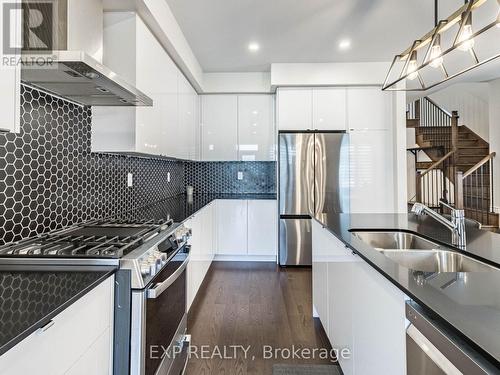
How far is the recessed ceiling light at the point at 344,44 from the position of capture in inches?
138

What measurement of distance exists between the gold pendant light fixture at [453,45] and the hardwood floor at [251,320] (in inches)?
78.2

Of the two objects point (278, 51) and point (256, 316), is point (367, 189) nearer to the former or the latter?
A: point (278, 51)

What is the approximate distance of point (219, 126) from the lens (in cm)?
463

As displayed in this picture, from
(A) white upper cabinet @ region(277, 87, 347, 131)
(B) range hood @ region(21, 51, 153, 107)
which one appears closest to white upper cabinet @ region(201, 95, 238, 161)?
(A) white upper cabinet @ region(277, 87, 347, 131)

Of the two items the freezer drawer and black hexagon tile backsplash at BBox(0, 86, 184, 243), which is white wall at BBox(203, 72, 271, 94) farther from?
black hexagon tile backsplash at BBox(0, 86, 184, 243)

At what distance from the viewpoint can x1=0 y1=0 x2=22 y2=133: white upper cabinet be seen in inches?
38.7

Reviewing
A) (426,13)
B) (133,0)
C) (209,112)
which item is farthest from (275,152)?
(133,0)

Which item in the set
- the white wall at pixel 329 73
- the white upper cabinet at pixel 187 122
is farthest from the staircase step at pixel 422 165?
the white upper cabinet at pixel 187 122

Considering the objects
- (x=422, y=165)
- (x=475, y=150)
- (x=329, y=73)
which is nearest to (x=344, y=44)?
(x=329, y=73)

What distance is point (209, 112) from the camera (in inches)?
183

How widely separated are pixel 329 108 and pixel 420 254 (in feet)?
9.84

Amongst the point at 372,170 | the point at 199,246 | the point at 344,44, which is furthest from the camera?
the point at 372,170

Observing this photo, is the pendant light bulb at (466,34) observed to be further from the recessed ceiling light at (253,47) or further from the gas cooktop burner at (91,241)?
the recessed ceiling light at (253,47)

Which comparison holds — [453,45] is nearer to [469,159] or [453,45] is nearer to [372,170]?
[372,170]
